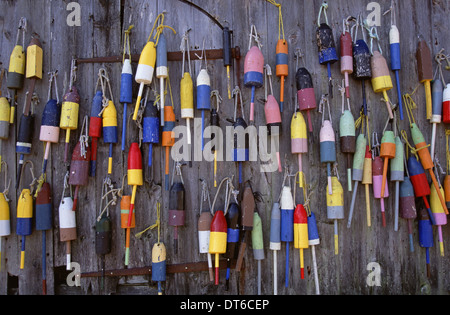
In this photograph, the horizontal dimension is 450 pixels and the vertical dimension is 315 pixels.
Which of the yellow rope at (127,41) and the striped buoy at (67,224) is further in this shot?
the yellow rope at (127,41)

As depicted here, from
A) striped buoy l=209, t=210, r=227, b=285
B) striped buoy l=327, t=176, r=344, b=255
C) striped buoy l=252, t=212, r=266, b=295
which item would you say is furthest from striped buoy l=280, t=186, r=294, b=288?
striped buoy l=209, t=210, r=227, b=285

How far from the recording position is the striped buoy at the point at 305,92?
7.61 ft

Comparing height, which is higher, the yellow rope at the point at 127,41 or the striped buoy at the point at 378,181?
the yellow rope at the point at 127,41

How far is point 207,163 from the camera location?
2.41 metres

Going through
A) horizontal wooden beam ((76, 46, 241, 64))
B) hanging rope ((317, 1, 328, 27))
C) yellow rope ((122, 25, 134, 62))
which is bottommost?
horizontal wooden beam ((76, 46, 241, 64))

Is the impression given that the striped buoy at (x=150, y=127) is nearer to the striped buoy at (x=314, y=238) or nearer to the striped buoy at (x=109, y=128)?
the striped buoy at (x=109, y=128)

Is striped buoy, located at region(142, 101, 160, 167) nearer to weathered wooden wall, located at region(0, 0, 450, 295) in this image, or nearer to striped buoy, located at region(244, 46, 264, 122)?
weathered wooden wall, located at region(0, 0, 450, 295)

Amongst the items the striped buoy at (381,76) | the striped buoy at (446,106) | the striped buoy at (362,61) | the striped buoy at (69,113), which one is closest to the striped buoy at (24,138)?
the striped buoy at (69,113)

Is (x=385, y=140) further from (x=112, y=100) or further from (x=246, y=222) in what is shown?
(x=112, y=100)

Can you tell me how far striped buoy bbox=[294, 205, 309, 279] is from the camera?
7.42 ft

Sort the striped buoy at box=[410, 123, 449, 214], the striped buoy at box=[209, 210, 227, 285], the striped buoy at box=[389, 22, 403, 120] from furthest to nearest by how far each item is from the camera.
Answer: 1. the striped buoy at box=[389, 22, 403, 120]
2. the striped buoy at box=[410, 123, 449, 214]
3. the striped buoy at box=[209, 210, 227, 285]

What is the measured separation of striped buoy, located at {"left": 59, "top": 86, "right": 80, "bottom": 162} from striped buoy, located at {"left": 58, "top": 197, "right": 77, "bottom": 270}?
294 mm

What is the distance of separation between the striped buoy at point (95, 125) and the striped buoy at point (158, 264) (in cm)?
64

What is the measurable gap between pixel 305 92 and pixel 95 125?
1364 millimetres
